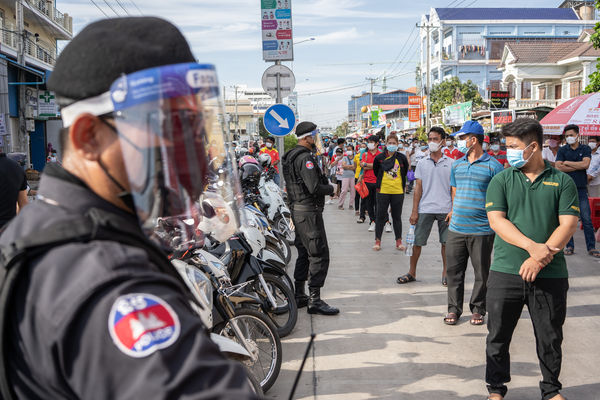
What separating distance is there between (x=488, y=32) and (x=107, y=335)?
72744 millimetres

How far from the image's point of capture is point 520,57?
142ft

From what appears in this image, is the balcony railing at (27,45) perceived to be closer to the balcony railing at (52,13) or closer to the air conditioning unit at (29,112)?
the balcony railing at (52,13)

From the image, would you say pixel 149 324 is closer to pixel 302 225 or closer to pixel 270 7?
pixel 302 225

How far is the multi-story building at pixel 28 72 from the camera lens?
22870mm

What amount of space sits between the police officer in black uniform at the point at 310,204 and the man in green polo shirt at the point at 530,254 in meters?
2.36

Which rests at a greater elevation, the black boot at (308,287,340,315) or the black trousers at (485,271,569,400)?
the black trousers at (485,271,569,400)

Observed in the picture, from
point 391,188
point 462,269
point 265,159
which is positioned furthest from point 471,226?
point 265,159

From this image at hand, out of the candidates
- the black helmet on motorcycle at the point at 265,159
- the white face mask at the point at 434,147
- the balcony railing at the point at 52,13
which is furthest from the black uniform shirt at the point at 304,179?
the balcony railing at the point at 52,13

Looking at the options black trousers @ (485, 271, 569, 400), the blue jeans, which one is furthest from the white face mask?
black trousers @ (485, 271, 569, 400)

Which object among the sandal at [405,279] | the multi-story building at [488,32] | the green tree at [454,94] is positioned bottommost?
the sandal at [405,279]

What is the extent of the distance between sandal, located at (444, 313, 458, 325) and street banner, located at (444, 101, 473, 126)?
2986 centimetres

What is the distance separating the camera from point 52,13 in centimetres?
3144

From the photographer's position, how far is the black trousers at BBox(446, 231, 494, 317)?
18.3ft

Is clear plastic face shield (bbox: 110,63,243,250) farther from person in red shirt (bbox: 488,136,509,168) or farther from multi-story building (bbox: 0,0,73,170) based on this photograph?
multi-story building (bbox: 0,0,73,170)
